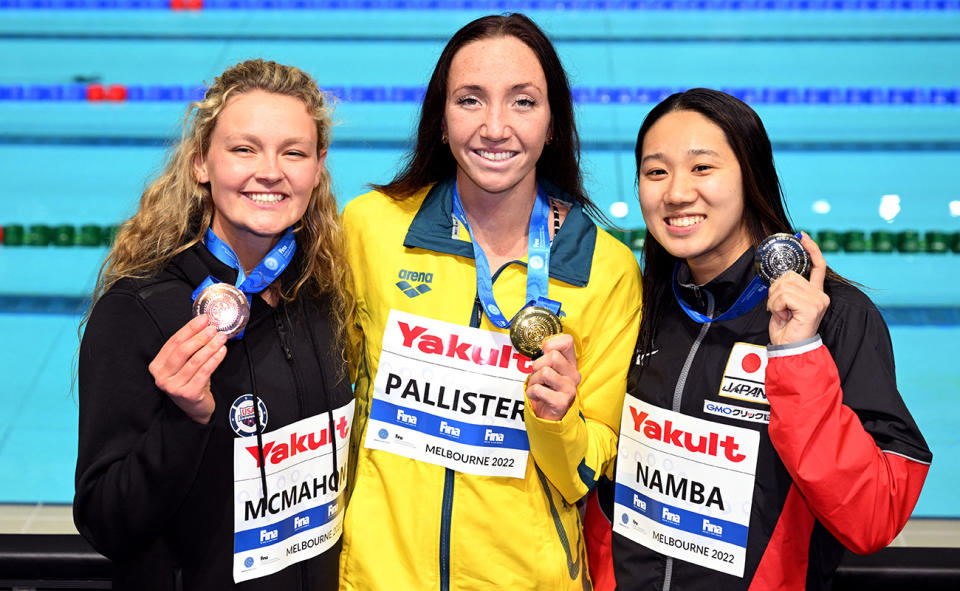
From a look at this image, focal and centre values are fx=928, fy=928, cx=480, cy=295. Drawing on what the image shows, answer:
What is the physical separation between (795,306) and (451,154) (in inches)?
36.5

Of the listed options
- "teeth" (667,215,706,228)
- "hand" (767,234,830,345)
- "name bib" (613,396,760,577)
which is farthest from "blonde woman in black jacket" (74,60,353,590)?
"hand" (767,234,830,345)

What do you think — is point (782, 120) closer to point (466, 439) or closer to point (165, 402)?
point (466, 439)

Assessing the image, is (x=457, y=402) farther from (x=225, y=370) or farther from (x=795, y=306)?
(x=795, y=306)

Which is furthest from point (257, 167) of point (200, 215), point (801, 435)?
point (801, 435)

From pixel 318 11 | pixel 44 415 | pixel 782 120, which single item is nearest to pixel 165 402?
pixel 44 415

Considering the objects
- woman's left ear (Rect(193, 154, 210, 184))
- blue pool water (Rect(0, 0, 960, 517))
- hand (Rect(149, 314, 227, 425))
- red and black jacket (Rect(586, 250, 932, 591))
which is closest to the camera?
hand (Rect(149, 314, 227, 425))

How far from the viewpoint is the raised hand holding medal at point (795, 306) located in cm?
168

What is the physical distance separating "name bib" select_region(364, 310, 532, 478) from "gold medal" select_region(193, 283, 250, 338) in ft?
1.32

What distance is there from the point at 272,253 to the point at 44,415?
2607 millimetres

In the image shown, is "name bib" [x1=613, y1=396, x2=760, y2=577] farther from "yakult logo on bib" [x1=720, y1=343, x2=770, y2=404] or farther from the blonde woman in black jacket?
the blonde woman in black jacket

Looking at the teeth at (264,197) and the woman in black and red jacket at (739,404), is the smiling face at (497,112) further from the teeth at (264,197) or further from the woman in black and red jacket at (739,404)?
the teeth at (264,197)

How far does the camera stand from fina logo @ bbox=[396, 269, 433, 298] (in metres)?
2.01

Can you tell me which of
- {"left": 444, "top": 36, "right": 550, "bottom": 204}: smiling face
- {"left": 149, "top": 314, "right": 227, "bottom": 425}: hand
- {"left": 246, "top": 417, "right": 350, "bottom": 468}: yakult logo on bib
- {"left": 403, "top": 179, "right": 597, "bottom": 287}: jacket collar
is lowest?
{"left": 246, "top": 417, "right": 350, "bottom": 468}: yakult logo on bib

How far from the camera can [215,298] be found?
1.67 m
